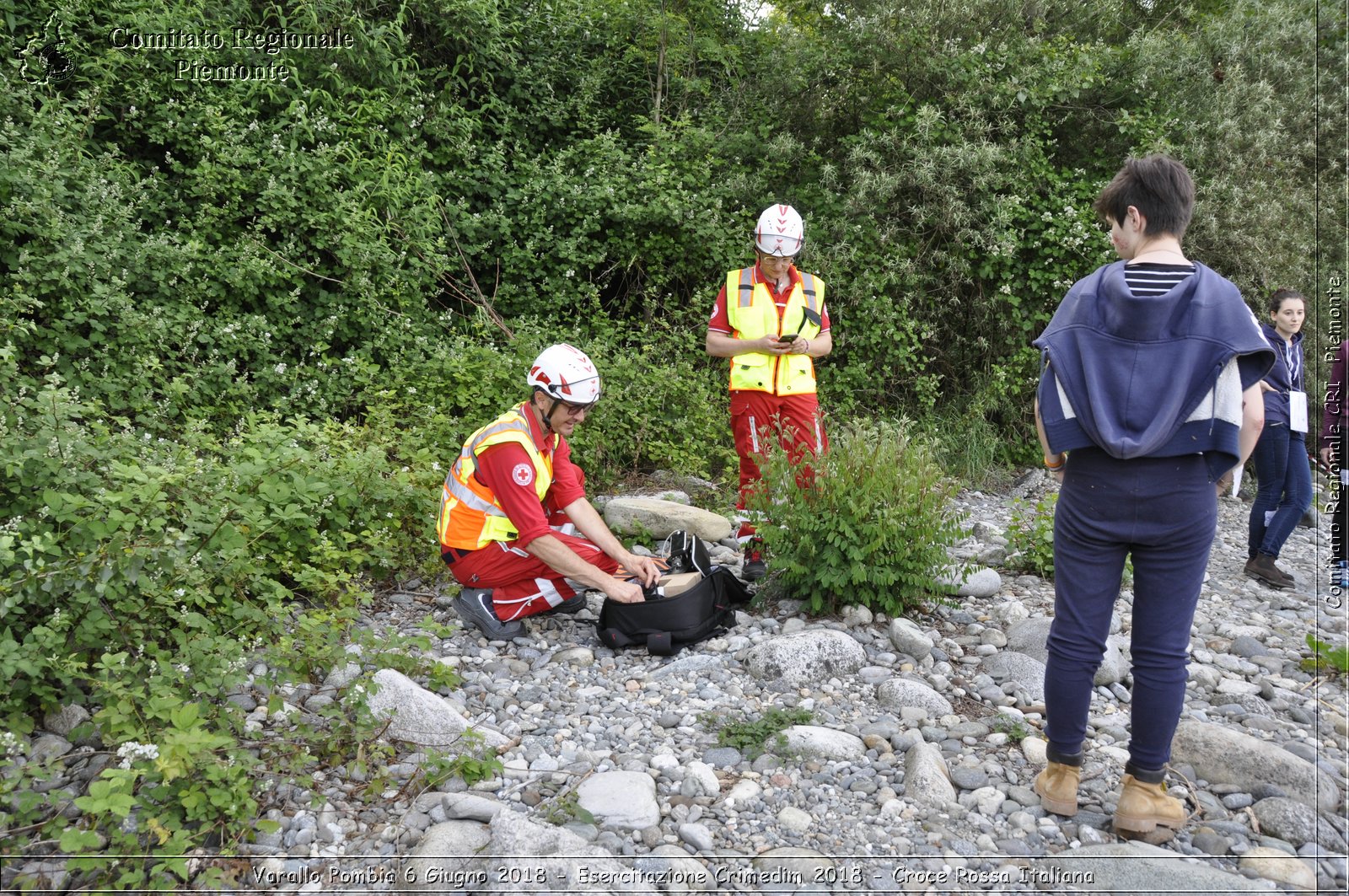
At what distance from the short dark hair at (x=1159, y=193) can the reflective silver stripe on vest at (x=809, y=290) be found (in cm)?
296

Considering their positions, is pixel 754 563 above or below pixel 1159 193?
below

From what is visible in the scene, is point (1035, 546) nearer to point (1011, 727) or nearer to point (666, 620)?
point (1011, 727)

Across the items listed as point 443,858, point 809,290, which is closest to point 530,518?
point 443,858

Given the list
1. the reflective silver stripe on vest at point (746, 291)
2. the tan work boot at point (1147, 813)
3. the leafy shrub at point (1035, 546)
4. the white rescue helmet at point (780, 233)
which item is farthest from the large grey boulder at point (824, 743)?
the white rescue helmet at point (780, 233)

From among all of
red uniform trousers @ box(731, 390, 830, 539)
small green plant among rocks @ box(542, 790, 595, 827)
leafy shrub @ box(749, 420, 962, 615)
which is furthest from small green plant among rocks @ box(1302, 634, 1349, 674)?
small green plant among rocks @ box(542, 790, 595, 827)

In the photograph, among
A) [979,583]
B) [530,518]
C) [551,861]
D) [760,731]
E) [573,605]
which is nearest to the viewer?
[551,861]

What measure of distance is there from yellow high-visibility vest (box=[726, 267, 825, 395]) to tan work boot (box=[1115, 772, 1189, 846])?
3134 mm

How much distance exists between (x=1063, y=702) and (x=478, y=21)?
8476 millimetres

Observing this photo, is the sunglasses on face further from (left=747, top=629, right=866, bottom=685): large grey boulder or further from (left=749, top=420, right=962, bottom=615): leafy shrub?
(left=747, top=629, right=866, bottom=685): large grey boulder

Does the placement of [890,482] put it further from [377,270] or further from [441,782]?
[377,270]

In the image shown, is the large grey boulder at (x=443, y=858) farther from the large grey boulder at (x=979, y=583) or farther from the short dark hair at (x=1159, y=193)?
the large grey boulder at (x=979, y=583)

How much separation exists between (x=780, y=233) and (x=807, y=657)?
2.54 m

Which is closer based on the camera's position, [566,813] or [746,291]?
[566,813]

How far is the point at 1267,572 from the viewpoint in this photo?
6.36m
